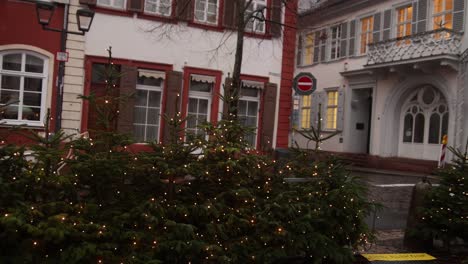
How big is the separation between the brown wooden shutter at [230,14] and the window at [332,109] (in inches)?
558

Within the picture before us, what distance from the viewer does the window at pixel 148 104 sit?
1388 cm

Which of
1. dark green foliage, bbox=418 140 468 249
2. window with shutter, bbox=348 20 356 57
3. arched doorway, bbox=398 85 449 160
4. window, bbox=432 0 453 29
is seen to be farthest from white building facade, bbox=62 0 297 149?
window with shutter, bbox=348 20 356 57

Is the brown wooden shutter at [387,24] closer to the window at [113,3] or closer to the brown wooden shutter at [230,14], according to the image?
the brown wooden shutter at [230,14]

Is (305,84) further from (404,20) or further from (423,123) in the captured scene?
(404,20)

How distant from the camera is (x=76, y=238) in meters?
4.04

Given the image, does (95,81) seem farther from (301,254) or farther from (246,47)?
(301,254)

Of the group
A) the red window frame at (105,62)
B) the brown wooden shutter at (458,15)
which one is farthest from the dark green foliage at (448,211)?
the brown wooden shutter at (458,15)

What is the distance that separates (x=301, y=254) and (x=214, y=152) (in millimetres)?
1427

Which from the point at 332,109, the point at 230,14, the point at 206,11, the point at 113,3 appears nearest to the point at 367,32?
the point at 332,109

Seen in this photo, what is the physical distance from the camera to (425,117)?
21938 mm

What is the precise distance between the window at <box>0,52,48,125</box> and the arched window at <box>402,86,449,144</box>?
16398 millimetres

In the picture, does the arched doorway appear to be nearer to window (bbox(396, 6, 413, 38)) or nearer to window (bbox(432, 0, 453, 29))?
window (bbox(396, 6, 413, 38))

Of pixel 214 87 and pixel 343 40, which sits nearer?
pixel 214 87

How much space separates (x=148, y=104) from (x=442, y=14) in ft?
45.0
